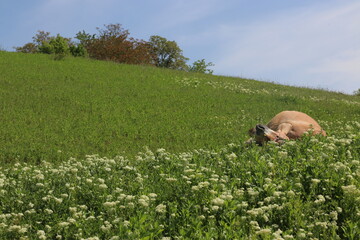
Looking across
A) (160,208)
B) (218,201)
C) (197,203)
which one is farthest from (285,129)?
(160,208)

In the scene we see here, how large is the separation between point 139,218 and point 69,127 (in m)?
11.1

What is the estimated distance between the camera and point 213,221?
502 cm

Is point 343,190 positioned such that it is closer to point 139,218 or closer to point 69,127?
point 139,218

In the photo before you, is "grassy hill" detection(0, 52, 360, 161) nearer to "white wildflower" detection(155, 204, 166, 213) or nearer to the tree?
"white wildflower" detection(155, 204, 166, 213)

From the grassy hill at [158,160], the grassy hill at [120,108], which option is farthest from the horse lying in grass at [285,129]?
the grassy hill at [120,108]

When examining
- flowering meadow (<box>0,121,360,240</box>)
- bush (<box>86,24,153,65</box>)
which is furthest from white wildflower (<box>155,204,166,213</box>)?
bush (<box>86,24,153,65</box>)

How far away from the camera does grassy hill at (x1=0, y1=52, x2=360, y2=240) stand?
5.23 metres

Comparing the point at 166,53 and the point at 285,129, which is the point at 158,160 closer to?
the point at 285,129

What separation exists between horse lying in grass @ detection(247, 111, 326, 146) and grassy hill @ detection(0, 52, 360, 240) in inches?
23.5

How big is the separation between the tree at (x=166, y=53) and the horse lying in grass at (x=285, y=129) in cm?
4303

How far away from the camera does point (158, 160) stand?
27.8ft

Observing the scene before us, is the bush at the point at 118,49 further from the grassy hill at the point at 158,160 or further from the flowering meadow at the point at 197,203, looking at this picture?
the flowering meadow at the point at 197,203

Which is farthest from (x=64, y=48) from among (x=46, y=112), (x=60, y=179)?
(x=60, y=179)

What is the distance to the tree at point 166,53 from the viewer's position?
5438cm
